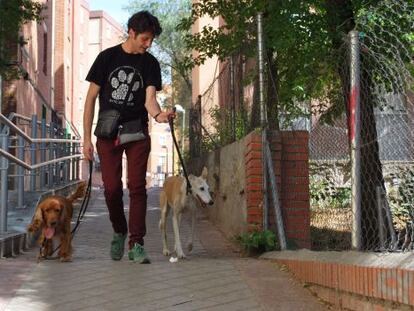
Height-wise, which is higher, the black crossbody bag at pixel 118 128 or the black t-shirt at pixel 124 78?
the black t-shirt at pixel 124 78

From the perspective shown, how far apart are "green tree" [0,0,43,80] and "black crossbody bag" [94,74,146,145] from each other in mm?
6355

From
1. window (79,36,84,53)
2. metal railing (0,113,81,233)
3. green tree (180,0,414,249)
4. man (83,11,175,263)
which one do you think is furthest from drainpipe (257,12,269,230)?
window (79,36,84,53)

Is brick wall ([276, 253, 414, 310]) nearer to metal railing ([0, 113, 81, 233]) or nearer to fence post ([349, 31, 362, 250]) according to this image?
fence post ([349, 31, 362, 250])

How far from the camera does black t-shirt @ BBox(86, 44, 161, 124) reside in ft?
19.7

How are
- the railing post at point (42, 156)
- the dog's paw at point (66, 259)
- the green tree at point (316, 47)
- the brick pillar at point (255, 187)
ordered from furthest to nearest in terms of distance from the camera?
1. the railing post at point (42, 156)
2. the brick pillar at point (255, 187)
3. the dog's paw at point (66, 259)
4. the green tree at point (316, 47)

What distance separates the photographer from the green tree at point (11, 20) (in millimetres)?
11688

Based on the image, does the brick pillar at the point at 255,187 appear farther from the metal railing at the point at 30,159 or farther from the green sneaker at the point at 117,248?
the metal railing at the point at 30,159

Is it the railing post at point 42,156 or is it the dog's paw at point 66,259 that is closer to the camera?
the dog's paw at point 66,259

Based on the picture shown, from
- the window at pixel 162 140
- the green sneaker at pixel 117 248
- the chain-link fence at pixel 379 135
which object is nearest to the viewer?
the chain-link fence at pixel 379 135

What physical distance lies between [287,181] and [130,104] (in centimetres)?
204

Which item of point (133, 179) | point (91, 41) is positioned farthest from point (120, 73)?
point (91, 41)

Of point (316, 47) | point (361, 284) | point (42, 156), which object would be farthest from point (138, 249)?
point (42, 156)

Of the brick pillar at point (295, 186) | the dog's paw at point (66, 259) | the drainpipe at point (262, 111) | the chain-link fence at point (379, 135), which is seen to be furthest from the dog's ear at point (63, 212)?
the chain-link fence at point (379, 135)

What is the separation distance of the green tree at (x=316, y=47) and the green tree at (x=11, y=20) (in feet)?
10.5
